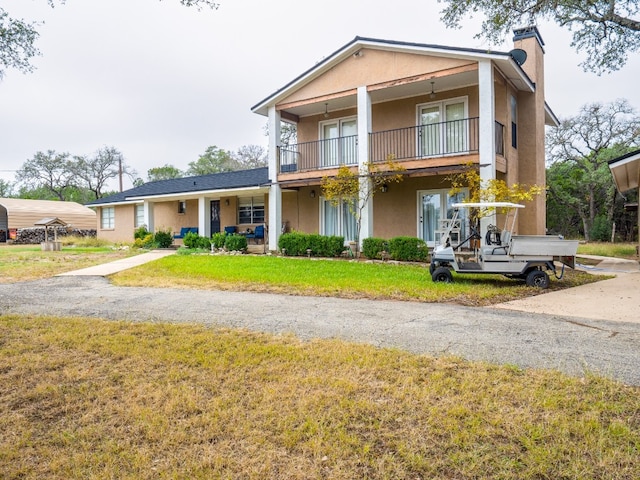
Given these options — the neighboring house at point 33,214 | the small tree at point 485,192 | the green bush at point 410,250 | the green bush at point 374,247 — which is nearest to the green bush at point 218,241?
the green bush at point 374,247

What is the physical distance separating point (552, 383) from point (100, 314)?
5.84 metres

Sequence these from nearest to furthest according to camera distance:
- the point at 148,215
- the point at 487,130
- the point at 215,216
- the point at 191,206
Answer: the point at 487,130 → the point at 215,216 → the point at 191,206 → the point at 148,215

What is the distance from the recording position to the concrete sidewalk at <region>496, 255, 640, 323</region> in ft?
20.3

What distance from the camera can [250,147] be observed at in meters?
47.4

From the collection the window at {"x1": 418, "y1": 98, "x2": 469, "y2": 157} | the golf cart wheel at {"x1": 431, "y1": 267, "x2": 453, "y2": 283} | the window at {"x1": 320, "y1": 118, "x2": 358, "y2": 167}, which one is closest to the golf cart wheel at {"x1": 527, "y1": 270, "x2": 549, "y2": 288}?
the golf cart wheel at {"x1": 431, "y1": 267, "x2": 453, "y2": 283}

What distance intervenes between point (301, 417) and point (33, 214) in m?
37.2

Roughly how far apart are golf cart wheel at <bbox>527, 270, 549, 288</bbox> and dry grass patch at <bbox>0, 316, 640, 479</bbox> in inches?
229

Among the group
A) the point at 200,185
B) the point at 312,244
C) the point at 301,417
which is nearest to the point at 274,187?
the point at 312,244

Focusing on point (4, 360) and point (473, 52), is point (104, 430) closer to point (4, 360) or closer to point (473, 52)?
point (4, 360)

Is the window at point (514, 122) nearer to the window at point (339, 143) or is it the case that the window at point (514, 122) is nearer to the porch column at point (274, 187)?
the window at point (339, 143)

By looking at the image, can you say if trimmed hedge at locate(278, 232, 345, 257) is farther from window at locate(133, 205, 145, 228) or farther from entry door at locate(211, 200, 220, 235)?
window at locate(133, 205, 145, 228)

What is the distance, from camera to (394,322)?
223 inches

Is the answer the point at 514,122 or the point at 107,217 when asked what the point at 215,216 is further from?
the point at 514,122

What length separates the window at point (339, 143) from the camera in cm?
1631
